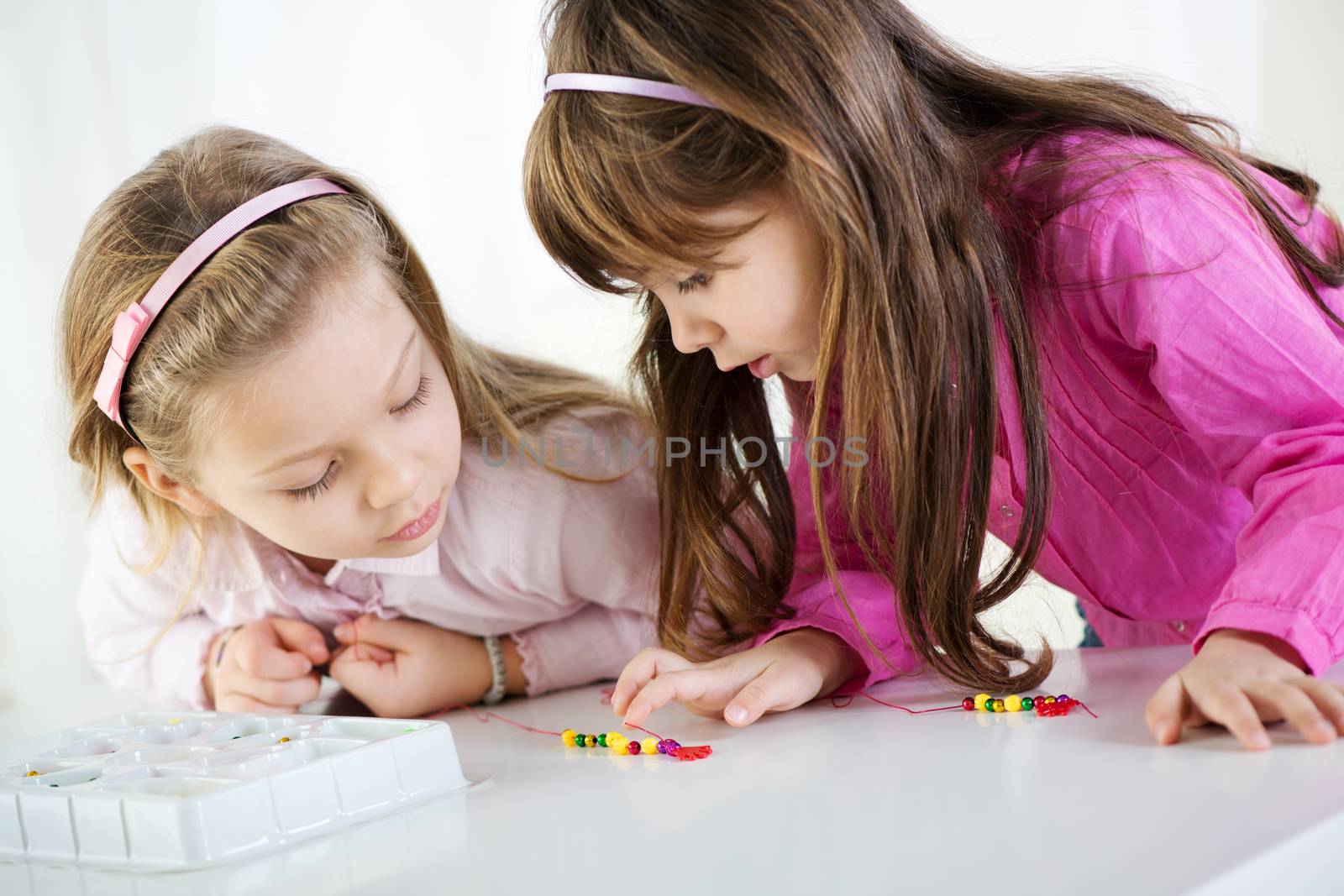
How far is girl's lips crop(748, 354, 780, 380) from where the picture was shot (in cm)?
81

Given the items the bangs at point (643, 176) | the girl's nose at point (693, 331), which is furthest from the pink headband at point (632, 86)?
the girl's nose at point (693, 331)

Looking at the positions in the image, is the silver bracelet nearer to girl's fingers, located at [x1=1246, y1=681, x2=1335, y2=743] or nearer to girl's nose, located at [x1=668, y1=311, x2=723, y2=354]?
girl's nose, located at [x1=668, y1=311, x2=723, y2=354]

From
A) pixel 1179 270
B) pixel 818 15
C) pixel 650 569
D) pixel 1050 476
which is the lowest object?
pixel 650 569

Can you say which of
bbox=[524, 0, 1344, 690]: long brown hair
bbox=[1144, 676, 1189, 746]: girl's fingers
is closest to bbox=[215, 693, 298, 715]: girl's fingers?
bbox=[524, 0, 1344, 690]: long brown hair

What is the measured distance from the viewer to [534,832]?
564 millimetres

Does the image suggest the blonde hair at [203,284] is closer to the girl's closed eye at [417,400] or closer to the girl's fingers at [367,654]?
the girl's closed eye at [417,400]

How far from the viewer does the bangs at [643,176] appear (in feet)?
2.32

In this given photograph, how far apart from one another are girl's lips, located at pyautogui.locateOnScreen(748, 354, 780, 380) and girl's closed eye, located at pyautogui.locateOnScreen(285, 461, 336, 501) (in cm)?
31

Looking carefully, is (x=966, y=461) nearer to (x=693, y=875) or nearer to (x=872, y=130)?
(x=872, y=130)

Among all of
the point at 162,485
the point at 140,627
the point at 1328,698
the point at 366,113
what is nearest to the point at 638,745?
the point at 1328,698

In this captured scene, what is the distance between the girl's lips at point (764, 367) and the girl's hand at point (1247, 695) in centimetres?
32

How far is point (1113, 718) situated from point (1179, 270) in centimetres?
27

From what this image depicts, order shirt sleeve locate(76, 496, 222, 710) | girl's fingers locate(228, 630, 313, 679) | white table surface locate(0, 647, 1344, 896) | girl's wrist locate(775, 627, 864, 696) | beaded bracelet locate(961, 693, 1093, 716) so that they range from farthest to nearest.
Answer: shirt sleeve locate(76, 496, 222, 710) → girl's fingers locate(228, 630, 313, 679) → girl's wrist locate(775, 627, 864, 696) → beaded bracelet locate(961, 693, 1093, 716) → white table surface locate(0, 647, 1344, 896)

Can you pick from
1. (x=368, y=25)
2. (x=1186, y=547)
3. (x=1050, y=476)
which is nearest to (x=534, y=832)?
(x=1050, y=476)
